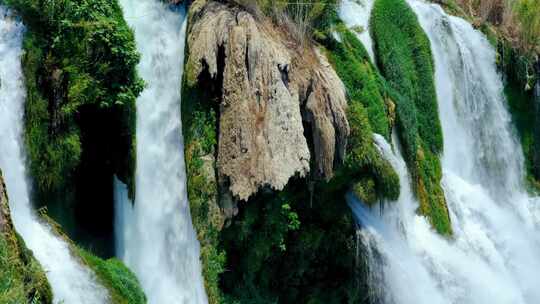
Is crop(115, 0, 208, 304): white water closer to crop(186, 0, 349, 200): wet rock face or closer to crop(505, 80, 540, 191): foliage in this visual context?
crop(186, 0, 349, 200): wet rock face

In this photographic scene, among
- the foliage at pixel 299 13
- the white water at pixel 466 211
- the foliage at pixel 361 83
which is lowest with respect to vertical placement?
the white water at pixel 466 211

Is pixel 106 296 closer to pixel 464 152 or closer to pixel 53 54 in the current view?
pixel 53 54

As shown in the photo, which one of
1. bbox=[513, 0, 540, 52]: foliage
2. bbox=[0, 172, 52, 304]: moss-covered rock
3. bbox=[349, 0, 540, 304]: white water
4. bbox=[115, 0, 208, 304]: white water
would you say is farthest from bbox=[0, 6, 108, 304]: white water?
bbox=[513, 0, 540, 52]: foliage

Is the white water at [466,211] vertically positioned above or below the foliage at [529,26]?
below

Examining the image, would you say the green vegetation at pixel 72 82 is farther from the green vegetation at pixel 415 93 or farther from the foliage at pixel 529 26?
the foliage at pixel 529 26

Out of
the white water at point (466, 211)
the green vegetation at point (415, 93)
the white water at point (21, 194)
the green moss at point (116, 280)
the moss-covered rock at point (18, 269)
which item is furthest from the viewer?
the green vegetation at point (415, 93)

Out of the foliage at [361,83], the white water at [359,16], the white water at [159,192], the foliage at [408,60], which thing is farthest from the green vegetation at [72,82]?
the foliage at [408,60]

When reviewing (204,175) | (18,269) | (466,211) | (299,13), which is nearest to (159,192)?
(204,175)
